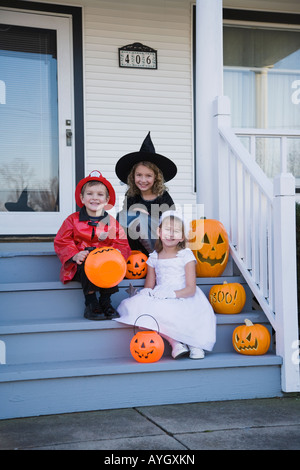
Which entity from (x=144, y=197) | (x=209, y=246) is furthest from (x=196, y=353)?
(x=144, y=197)

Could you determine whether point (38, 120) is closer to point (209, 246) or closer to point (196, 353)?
point (209, 246)

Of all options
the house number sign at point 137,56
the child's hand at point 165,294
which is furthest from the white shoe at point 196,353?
the house number sign at point 137,56

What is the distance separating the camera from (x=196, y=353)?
10.8 feet

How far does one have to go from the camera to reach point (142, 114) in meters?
6.00

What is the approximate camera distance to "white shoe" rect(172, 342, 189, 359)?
3268 mm

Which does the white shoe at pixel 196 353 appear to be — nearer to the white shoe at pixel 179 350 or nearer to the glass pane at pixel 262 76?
the white shoe at pixel 179 350

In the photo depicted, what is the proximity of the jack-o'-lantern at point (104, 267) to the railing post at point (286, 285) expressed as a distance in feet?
3.33

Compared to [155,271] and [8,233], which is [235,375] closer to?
[155,271]

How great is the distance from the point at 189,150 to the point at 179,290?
9.70 feet

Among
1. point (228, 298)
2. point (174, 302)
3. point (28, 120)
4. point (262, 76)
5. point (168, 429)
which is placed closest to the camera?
point (168, 429)

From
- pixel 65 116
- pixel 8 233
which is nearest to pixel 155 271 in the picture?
pixel 8 233

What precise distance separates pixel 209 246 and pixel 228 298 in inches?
18.1

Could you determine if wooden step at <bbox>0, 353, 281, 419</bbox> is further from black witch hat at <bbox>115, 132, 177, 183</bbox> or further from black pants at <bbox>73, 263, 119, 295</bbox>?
black witch hat at <bbox>115, 132, 177, 183</bbox>

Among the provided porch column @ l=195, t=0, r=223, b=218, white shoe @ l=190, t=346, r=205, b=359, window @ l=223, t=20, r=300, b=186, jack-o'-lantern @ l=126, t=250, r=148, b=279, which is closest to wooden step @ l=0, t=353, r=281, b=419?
white shoe @ l=190, t=346, r=205, b=359
